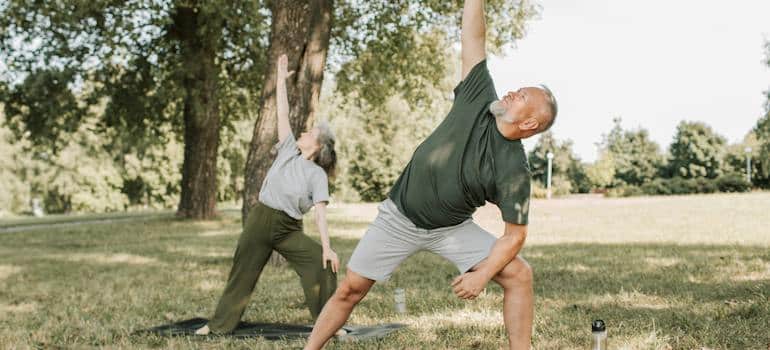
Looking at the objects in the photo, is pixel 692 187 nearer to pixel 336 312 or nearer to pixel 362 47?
pixel 362 47

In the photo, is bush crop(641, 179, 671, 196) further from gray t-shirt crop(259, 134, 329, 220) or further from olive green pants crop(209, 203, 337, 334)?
gray t-shirt crop(259, 134, 329, 220)

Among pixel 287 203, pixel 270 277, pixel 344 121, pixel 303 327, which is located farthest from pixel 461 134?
pixel 344 121

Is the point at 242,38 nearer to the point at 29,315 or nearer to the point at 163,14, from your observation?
the point at 163,14

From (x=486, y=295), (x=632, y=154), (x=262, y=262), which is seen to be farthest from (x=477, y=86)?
(x=632, y=154)

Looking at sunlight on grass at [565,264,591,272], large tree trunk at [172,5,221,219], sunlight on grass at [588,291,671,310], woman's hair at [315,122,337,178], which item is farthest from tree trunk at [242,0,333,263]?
large tree trunk at [172,5,221,219]

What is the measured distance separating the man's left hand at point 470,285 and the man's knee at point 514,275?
1.14ft

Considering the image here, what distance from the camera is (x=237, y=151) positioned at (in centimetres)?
3906

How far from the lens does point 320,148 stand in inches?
223

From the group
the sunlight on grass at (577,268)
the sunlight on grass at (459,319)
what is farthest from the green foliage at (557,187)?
the sunlight on grass at (459,319)

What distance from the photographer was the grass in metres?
5.34

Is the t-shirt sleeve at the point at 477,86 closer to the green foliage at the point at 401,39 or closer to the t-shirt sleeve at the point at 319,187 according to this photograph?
the t-shirt sleeve at the point at 319,187

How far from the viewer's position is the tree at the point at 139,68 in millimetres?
17219

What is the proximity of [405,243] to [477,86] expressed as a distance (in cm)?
98

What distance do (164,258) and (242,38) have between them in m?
7.64
